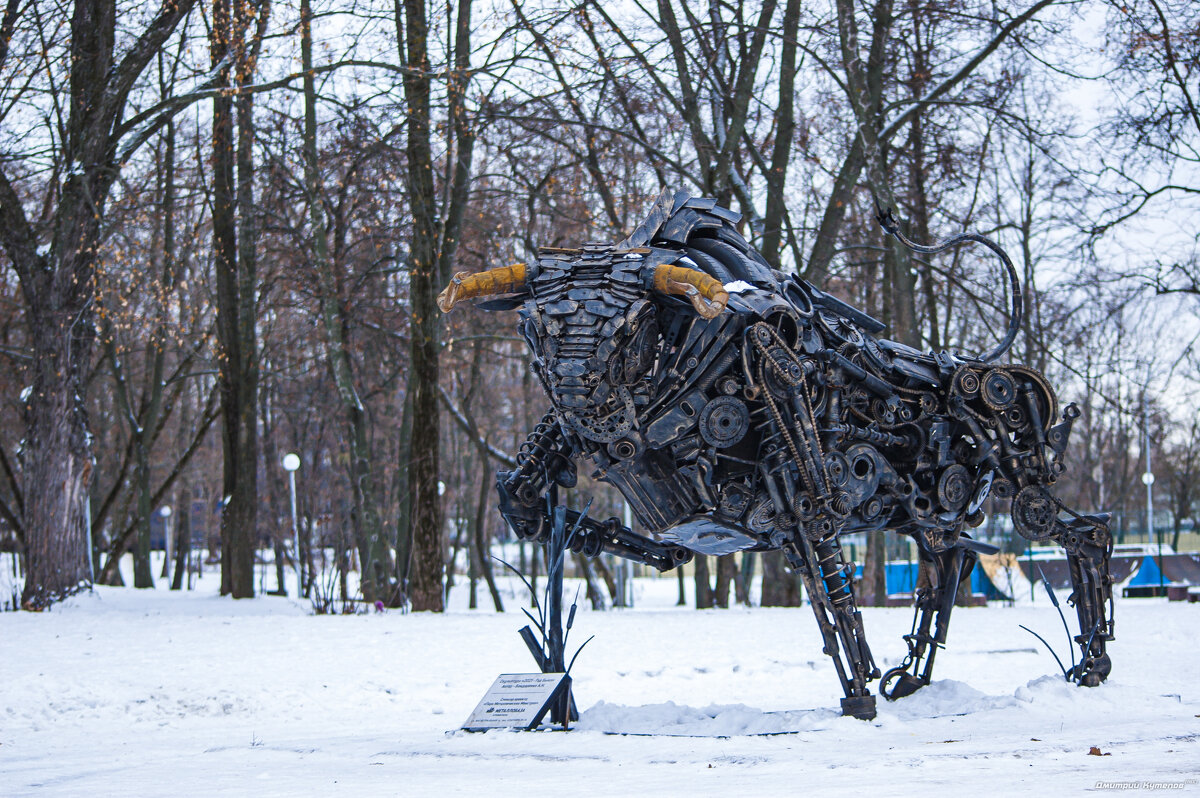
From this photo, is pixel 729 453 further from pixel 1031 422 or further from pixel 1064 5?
pixel 1064 5

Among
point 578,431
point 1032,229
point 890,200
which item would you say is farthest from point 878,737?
point 1032,229

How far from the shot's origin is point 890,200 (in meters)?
14.5

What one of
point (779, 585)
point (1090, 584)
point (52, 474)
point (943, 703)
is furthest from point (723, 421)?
point (779, 585)

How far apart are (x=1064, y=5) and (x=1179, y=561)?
15745 mm

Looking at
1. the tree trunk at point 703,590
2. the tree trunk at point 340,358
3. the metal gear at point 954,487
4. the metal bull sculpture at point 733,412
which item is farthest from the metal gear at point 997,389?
the tree trunk at point 703,590

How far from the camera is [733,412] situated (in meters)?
6.04

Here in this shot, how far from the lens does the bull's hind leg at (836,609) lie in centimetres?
604

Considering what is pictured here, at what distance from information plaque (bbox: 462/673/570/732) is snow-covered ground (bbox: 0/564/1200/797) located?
12 cm

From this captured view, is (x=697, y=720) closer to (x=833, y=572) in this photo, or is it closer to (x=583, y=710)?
(x=833, y=572)

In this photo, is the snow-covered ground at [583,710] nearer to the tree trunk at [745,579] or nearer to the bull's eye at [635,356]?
the bull's eye at [635,356]

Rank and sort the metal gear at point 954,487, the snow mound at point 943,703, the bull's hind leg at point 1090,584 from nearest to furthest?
the snow mound at point 943,703 < the metal gear at point 954,487 < the bull's hind leg at point 1090,584

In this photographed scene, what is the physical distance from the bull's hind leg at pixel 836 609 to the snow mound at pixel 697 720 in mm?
199

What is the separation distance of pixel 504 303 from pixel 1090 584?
434 cm

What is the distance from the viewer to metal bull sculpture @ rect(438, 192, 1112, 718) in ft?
18.9
